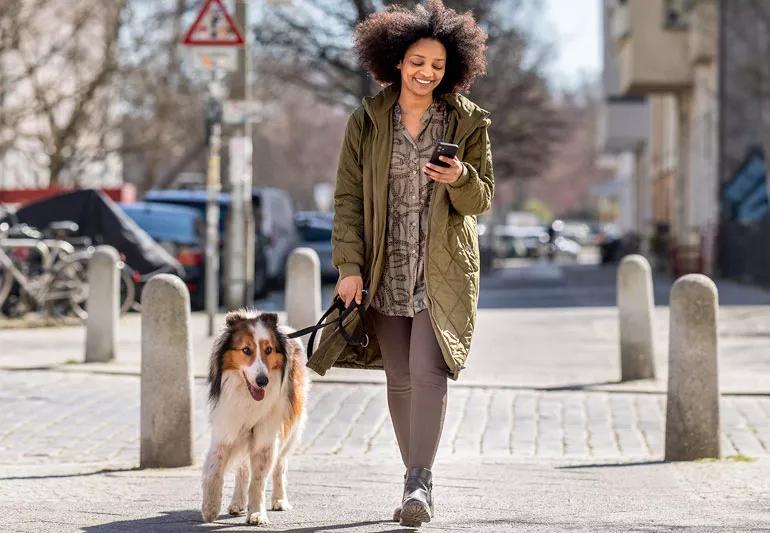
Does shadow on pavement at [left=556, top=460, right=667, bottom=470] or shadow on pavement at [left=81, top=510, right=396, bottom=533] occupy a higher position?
shadow on pavement at [left=556, top=460, right=667, bottom=470]

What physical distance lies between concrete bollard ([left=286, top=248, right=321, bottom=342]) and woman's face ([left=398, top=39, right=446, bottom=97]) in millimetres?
7241

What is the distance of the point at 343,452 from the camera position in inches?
378

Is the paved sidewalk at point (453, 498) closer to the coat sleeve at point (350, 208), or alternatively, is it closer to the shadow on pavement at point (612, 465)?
the shadow on pavement at point (612, 465)

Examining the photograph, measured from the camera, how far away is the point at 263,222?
2598 centimetres

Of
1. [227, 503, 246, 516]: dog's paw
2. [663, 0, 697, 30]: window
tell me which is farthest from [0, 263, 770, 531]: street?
[663, 0, 697, 30]: window

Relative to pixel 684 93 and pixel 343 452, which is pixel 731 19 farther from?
pixel 343 452

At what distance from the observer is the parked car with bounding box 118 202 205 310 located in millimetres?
22609

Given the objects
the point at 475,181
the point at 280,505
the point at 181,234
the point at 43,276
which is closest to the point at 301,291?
the point at 43,276

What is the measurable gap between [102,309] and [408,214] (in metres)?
7.85

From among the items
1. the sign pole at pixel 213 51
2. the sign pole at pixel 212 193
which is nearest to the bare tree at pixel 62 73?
the sign pole at pixel 212 193

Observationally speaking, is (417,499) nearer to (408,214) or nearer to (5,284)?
(408,214)

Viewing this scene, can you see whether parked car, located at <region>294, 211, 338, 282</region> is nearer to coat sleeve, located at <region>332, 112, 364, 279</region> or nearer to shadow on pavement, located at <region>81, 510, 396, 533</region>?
shadow on pavement, located at <region>81, 510, 396, 533</region>

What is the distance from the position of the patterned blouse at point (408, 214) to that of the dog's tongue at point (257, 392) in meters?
0.60

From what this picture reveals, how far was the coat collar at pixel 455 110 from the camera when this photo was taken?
6805mm
